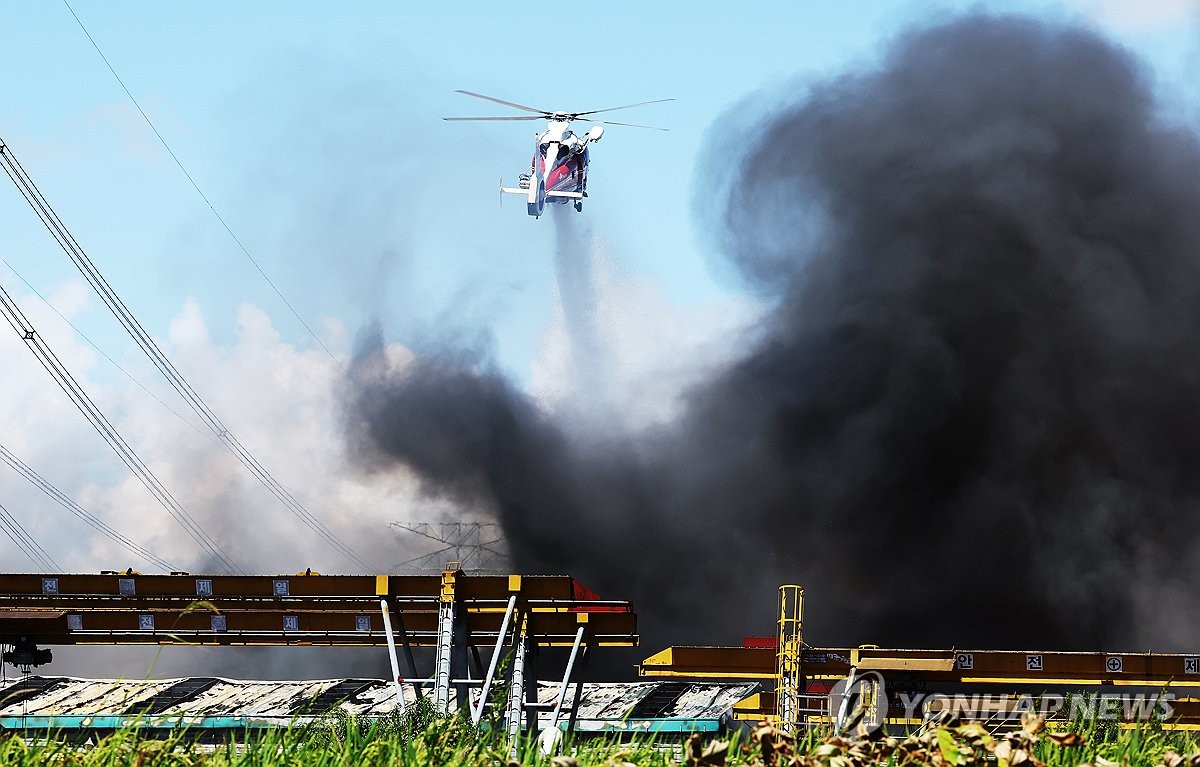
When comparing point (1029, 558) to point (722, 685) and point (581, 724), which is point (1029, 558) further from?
point (581, 724)

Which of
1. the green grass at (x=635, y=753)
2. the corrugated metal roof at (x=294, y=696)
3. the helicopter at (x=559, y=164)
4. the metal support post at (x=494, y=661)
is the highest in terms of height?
the helicopter at (x=559, y=164)

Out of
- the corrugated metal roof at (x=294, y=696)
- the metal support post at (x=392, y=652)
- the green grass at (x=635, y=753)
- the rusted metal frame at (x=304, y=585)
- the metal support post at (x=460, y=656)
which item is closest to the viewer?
the green grass at (x=635, y=753)

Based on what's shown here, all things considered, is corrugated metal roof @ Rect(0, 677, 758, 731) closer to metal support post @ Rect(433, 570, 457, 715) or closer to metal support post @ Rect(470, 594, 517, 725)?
metal support post @ Rect(433, 570, 457, 715)

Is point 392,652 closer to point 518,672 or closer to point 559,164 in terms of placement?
point 518,672

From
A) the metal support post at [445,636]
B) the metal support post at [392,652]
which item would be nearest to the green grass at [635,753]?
the metal support post at [392,652]

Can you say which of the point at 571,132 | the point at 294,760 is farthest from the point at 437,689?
the point at 571,132

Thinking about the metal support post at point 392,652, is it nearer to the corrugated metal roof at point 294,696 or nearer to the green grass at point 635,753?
the corrugated metal roof at point 294,696

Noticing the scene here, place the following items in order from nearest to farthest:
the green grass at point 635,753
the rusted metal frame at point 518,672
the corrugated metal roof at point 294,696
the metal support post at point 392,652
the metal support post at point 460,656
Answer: the green grass at point 635,753, the metal support post at point 392,652, the rusted metal frame at point 518,672, the metal support post at point 460,656, the corrugated metal roof at point 294,696

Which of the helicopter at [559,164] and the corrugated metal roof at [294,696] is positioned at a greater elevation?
the helicopter at [559,164]

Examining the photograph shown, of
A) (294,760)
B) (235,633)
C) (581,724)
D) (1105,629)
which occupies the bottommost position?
(294,760)

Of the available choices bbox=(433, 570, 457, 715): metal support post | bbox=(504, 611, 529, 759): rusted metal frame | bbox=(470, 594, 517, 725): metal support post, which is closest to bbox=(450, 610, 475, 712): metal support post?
bbox=(433, 570, 457, 715): metal support post

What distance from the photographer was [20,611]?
3366 cm

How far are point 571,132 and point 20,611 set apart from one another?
4470cm

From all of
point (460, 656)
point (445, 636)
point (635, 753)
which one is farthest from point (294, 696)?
point (635, 753)
